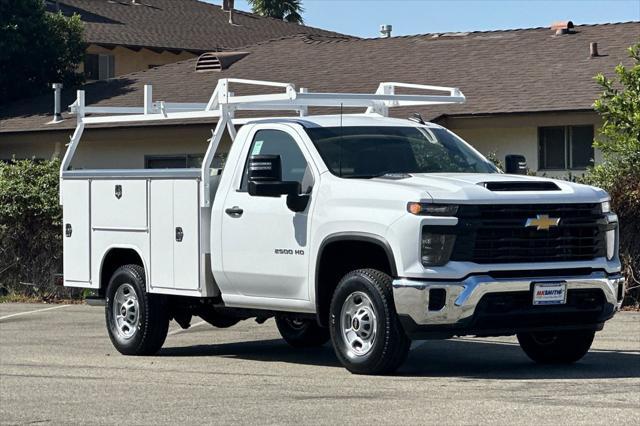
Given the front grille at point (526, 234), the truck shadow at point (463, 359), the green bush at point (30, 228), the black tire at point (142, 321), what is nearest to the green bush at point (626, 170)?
the truck shadow at point (463, 359)

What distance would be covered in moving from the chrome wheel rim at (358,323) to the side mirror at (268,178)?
1.14m

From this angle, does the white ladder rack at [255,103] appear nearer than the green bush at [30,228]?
Yes

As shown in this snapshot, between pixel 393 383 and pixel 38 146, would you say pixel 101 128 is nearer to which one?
pixel 38 146

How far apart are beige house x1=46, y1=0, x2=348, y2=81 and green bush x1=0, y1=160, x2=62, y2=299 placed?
19.4 m

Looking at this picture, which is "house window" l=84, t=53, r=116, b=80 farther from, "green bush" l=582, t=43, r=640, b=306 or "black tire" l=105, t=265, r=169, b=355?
"black tire" l=105, t=265, r=169, b=355

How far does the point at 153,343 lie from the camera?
1430cm

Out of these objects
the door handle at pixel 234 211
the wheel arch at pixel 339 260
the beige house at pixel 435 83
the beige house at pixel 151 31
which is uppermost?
the beige house at pixel 151 31

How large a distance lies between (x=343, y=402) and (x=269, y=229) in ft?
8.86

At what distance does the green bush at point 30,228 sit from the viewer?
2192 centimetres

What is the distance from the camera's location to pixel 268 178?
41.7 feet

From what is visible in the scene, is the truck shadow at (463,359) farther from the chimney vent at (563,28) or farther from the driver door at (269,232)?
the chimney vent at (563,28)

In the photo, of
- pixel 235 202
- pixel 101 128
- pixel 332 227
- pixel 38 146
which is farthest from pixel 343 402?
pixel 38 146

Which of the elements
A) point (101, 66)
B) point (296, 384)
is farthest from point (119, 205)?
point (101, 66)

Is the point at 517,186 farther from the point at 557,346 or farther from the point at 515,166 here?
the point at 515,166
